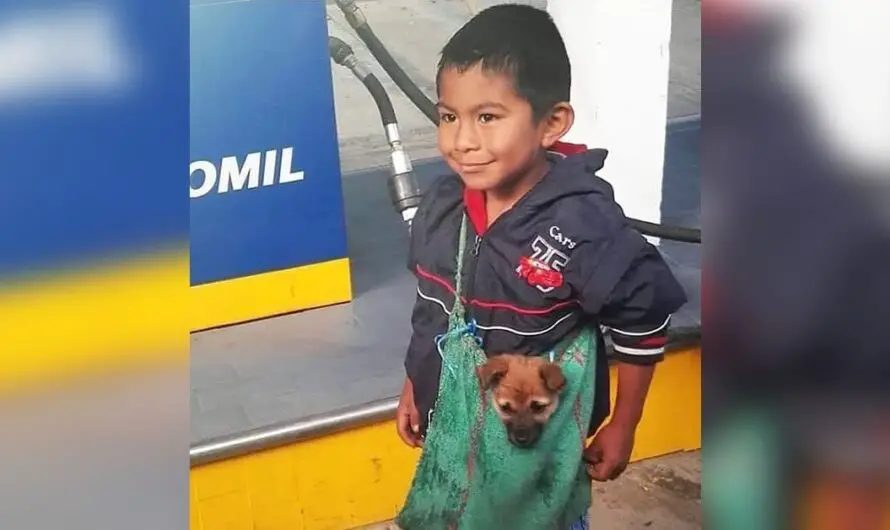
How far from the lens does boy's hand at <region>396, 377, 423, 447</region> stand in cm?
87

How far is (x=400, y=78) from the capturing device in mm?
937

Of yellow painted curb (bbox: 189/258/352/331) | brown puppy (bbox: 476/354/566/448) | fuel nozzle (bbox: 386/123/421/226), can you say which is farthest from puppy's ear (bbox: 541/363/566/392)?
yellow painted curb (bbox: 189/258/352/331)

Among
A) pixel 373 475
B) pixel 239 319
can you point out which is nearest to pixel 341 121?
pixel 239 319

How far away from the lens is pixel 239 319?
1032mm

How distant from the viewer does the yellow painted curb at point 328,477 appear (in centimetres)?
98

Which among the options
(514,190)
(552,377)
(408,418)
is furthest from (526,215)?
(408,418)

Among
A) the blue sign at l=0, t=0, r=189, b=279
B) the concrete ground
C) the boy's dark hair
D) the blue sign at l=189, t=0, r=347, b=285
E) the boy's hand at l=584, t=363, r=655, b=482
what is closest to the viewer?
the blue sign at l=0, t=0, r=189, b=279

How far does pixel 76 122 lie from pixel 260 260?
648 millimetres

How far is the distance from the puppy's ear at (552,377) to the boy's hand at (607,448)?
0.22 ft

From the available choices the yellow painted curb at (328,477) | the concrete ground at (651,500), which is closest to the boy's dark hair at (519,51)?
the yellow painted curb at (328,477)

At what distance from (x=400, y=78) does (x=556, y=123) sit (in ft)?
0.82

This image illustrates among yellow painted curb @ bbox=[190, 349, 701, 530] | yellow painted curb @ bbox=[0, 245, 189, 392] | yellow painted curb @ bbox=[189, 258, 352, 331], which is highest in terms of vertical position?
yellow painted curb @ bbox=[0, 245, 189, 392]

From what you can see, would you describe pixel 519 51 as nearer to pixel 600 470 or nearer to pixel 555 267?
pixel 555 267

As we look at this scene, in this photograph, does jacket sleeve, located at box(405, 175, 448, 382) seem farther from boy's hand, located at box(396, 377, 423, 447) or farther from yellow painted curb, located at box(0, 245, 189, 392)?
yellow painted curb, located at box(0, 245, 189, 392)
